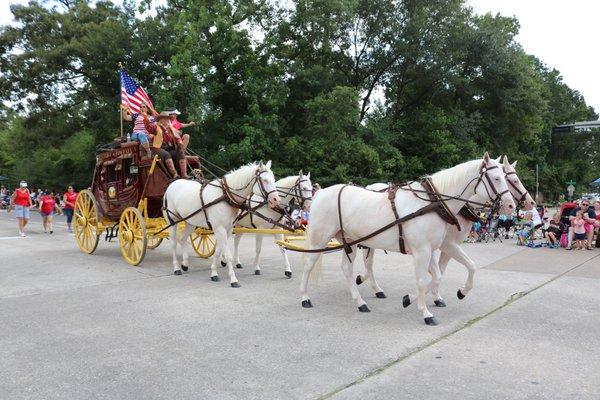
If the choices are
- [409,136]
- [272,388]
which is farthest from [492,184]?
[409,136]

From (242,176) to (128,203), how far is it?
3384mm

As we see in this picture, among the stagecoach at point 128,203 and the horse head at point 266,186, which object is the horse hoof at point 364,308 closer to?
the horse head at point 266,186

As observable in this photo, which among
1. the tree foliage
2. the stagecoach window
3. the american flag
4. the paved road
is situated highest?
the tree foliage

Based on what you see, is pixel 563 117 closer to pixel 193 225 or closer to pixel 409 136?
pixel 409 136

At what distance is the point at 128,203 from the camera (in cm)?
988

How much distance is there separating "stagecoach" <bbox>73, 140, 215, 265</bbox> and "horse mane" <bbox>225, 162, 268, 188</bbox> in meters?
1.84

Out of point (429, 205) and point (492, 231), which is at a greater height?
point (429, 205)

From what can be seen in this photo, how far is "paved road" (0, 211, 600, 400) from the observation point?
3680 millimetres

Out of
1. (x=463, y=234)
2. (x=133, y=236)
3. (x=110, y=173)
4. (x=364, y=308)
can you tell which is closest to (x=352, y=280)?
(x=364, y=308)

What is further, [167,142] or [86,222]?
[86,222]

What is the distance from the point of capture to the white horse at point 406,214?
541cm

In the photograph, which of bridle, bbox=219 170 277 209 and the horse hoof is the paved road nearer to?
the horse hoof

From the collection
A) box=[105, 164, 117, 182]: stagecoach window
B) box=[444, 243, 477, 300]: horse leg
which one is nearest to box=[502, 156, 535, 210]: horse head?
box=[444, 243, 477, 300]: horse leg

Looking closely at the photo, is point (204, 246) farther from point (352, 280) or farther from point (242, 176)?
point (352, 280)
